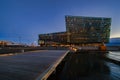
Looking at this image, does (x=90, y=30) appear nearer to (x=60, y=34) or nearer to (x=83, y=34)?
(x=83, y=34)

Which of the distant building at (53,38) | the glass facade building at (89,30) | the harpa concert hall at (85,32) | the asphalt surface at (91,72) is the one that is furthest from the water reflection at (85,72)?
the distant building at (53,38)

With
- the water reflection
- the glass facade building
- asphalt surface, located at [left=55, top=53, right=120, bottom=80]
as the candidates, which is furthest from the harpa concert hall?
asphalt surface, located at [left=55, top=53, right=120, bottom=80]

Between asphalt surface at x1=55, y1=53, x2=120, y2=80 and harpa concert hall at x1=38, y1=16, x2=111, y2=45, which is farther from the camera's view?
harpa concert hall at x1=38, y1=16, x2=111, y2=45

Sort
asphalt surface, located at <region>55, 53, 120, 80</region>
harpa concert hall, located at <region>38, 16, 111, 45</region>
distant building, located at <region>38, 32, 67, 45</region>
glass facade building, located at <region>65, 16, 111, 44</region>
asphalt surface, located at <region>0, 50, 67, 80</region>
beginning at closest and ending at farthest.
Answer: asphalt surface, located at <region>0, 50, 67, 80</region>, asphalt surface, located at <region>55, 53, 120, 80</region>, harpa concert hall, located at <region>38, 16, 111, 45</region>, glass facade building, located at <region>65, 16, 111, 44</region>, distant building, located at <region>38, 32, 67, 45</region>

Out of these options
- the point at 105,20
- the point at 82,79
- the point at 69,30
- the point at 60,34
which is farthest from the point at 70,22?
the point at 82,79

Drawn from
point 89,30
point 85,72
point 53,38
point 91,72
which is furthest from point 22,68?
point 89,30

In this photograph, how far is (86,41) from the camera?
109 meters

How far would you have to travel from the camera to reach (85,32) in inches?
4281

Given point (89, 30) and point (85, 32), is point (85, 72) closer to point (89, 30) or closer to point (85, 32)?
point (85, 32)

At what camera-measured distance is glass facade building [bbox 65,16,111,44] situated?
106 m

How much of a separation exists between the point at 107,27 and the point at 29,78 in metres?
107

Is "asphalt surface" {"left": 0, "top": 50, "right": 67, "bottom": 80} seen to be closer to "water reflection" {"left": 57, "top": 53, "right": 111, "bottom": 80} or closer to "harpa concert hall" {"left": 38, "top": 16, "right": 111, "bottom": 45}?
"water reflection" {"left": 57, "top": 53, "right": 111, "bottom": 80}

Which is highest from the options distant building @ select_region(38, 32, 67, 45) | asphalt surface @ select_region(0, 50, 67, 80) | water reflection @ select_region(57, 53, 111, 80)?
distant building @ select_region(38, 32, 67, 45)

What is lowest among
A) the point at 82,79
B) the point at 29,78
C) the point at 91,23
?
the point at 82,79
